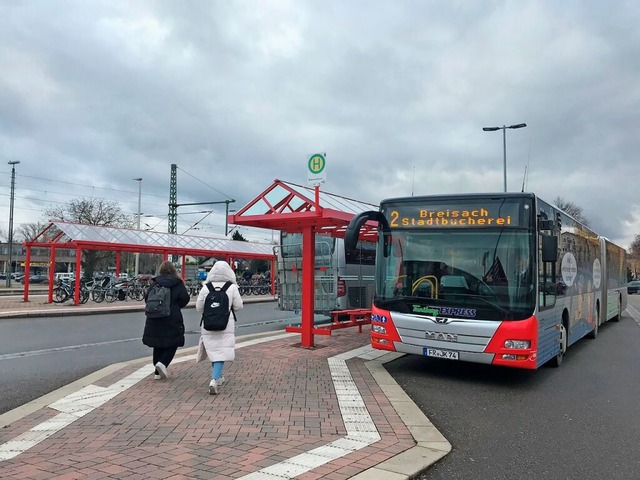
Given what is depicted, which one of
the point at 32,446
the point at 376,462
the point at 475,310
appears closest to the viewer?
the point at 376,462

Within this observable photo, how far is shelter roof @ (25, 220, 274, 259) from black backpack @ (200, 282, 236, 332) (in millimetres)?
16305

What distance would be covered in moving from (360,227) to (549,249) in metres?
2.73

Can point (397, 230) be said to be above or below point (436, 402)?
above

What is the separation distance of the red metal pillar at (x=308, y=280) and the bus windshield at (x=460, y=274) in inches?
80.9

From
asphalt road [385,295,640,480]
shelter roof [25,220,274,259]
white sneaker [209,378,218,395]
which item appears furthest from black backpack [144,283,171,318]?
shelter roof [25,220,274,259]

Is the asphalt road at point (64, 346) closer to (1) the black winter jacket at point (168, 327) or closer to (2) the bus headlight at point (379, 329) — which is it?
(1) the black winter jacket at point (168, 327)

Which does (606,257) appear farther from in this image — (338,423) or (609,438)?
(338,423)

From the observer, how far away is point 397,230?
323 inches

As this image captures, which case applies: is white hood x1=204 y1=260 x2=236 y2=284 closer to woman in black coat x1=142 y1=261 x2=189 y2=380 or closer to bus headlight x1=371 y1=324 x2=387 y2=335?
woman in black coat x1=142 y1=261 x2=189 y2=380

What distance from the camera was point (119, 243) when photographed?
896 inches

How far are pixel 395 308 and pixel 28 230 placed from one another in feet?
241

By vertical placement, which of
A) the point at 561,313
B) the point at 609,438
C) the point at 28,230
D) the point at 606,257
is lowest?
the point at 609,438

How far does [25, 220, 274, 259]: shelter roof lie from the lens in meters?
21.4

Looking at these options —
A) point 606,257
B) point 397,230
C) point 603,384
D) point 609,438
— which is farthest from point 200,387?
point 606,257
